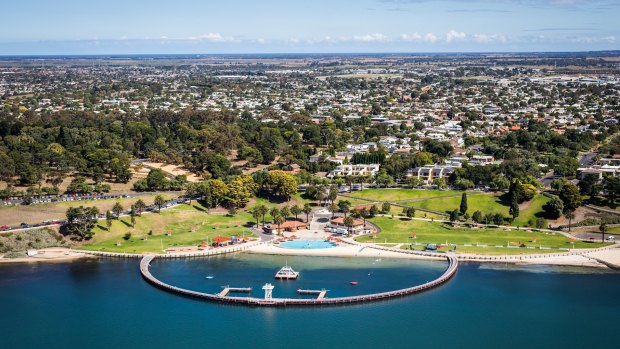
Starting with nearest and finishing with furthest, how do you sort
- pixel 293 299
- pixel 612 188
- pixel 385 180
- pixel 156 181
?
1. pixel 293 299
2. pixel 612 188
3. pixel 156 181
4. pixel 385 180

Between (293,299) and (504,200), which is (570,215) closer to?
(504,200)

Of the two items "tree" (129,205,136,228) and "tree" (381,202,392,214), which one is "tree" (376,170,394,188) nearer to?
"tree" (381,202,392,214)

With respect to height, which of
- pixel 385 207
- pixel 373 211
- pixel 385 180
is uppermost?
pixel 385 180

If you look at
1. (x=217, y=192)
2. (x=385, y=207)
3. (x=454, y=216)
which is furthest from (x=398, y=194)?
(x=217, y=192)

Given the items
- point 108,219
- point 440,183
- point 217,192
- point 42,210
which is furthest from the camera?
point 440,183

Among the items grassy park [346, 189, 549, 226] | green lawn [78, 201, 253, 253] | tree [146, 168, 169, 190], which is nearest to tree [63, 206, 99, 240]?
green lawn [78, 201, 253, 253]

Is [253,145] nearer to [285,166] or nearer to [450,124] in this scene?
[285,166]
